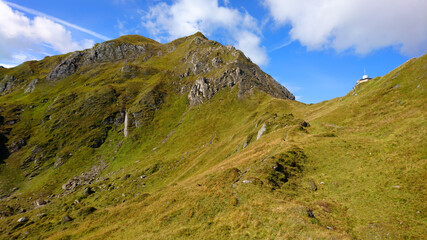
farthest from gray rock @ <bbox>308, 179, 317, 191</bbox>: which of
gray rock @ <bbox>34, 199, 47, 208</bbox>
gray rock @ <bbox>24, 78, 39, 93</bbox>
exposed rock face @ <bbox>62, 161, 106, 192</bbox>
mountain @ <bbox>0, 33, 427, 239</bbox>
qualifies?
gray rock @ <bbox>24, 78, 39, 93</bbox>

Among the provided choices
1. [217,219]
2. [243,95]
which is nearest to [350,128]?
[217,219]

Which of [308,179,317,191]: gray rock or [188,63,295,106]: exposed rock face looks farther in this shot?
[188,63,295,106]: exposed rock face

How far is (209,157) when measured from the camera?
240 feet

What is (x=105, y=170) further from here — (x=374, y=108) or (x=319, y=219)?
(x=374, y=108)

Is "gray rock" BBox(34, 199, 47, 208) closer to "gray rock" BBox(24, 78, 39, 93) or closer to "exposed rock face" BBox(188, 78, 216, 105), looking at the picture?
"exposed rock face" BBox(188, 78, 216, 105)

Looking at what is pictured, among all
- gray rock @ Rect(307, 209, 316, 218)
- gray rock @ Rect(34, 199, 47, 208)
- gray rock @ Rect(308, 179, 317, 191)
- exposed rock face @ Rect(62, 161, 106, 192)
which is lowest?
gray rock @ Rect(34, 199, 47, 208)

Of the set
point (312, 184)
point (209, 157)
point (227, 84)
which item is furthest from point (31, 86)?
point (312, 184)

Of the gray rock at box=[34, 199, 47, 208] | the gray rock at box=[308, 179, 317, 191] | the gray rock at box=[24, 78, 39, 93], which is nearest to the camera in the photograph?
the gray rock at box=[308, 179, 317, 191]

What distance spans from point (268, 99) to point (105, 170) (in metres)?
100

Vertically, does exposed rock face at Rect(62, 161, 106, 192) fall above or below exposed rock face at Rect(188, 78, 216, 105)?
below

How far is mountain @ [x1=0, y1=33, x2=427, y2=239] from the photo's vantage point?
23.1 m

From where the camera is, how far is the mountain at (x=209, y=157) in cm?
2312

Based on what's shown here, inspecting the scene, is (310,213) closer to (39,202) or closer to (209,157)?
(209,157)

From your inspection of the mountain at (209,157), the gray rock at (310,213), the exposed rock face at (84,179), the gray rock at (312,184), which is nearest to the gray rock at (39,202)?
the mountain at (209,157)
